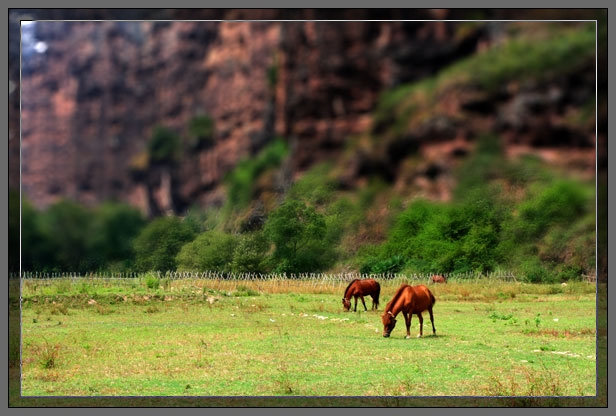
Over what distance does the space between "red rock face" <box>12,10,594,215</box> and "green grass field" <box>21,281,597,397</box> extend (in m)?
1.59

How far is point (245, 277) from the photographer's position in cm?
1484

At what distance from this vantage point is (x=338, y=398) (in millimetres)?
13461

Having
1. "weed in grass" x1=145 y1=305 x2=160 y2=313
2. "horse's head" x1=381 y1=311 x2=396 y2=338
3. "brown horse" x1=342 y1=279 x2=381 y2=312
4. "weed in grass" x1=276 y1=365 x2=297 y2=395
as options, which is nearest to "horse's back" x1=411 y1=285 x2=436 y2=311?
"horse's head" x1=381 y1=311 x2=396 y2=338

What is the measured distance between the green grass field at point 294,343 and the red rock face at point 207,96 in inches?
62.7

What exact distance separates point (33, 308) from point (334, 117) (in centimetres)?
533

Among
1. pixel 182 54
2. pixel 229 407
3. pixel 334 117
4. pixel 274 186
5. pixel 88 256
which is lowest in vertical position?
pixel 229 407

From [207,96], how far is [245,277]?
2.82m

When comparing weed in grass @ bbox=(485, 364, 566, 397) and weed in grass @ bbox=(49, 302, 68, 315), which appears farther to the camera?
weed in grass @ bbox=(49, 302, 68, 315)

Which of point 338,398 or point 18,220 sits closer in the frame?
point 338,398

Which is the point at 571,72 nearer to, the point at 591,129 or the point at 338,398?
the point at 591,129

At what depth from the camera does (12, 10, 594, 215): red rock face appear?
14.7 metres

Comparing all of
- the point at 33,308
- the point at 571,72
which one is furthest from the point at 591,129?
the point at 33,308

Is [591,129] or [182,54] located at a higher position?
[182,54]

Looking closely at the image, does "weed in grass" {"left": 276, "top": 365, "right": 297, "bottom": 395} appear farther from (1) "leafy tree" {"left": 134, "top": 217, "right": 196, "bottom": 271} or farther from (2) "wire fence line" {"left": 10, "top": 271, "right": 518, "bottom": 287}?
(1) "leafy tree" {"left": 134, "top": 217, "right": 196, "bottom": 271}
